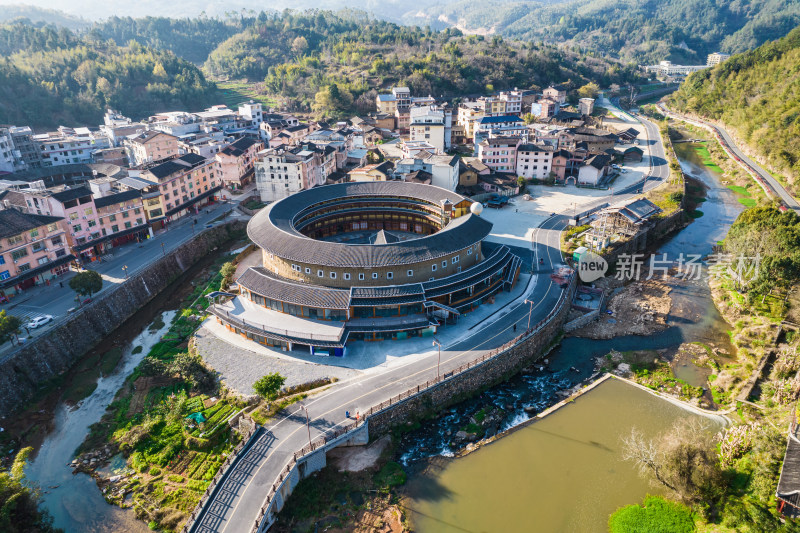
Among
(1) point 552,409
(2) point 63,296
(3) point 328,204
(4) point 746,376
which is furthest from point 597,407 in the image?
(2) point 63,296

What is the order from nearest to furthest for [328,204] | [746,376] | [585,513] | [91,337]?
1. [585,513]
2. [746,376]
3. [91,337]
4. [328,204]

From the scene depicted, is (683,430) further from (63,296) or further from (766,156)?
(766,156)

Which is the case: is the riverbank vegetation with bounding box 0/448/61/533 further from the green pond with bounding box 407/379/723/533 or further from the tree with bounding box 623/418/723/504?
the tree with bounding box 623/418/723/504

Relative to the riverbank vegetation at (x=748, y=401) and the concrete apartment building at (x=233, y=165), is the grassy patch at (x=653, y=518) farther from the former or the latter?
the concrete apartment building at (x=233, y=165)

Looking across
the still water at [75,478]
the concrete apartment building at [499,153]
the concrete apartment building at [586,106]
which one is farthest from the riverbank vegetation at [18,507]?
the concrete apartment building at [586,106]

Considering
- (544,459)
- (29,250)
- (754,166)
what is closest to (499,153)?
(754,166)

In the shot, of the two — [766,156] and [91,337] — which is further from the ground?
[766,156]
